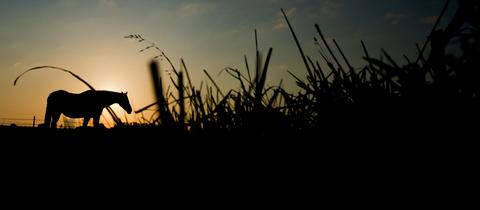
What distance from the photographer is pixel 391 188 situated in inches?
42.1

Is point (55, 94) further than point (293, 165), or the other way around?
point (55, 94)

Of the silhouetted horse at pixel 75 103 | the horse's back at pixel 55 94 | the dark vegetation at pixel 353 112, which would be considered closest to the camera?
the dark vegetation at pixel 353 112

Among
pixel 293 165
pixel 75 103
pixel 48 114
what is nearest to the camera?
pixel 293 165

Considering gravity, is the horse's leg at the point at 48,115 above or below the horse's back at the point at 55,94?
below

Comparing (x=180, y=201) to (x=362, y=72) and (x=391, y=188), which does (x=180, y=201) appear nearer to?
(x=391, y=188)

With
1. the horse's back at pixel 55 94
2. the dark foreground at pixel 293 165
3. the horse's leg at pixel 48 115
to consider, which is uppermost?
the horse's back at pixel 55 94

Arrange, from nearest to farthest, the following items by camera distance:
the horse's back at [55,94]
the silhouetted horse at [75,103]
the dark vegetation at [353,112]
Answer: the dark vegetation at [353,112] < the silhouetted horse at [75,103] < the horse's back at [55,94]

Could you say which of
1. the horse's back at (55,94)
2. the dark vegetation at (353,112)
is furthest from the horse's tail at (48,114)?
the dark vegetation at (353,112)

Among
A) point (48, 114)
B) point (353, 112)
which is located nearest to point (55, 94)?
point (48, 114)

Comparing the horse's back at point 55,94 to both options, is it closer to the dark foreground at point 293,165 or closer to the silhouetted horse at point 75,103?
the silhouetted horse at point 75,103

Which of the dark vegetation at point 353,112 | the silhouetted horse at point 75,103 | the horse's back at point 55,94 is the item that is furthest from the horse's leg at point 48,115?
the dark vegetation at point 353,112

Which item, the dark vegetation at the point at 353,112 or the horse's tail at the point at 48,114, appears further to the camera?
the horse's tail at the point at 48,114

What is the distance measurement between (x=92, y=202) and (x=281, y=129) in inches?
33.4

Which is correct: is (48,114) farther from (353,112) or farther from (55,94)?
(353,112)
